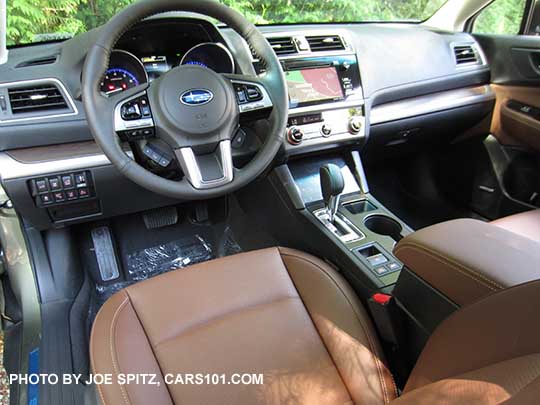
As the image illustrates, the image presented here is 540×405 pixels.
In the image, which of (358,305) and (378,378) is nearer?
(378,378)

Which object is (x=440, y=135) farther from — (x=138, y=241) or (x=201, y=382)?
(x=201, y=382)

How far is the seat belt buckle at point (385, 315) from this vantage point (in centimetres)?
103

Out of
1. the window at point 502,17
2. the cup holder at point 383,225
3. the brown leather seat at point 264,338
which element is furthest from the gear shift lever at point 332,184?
the window at point 502,17

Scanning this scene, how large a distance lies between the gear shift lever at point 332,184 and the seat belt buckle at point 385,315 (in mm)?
346

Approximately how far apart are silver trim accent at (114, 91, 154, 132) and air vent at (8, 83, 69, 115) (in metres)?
0.28

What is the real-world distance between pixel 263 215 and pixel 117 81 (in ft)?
2.50

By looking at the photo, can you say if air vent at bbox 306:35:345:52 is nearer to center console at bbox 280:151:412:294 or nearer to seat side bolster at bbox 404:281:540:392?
center console at bbox 280:151:412:294

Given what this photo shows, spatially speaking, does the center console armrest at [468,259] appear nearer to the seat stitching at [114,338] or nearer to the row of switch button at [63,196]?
the seat stitching at [114,338]

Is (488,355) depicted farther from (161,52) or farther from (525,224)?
(161,52)

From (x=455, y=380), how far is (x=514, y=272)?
0.72 feet

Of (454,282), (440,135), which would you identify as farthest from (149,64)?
(440,135)

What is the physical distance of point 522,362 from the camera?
1.69 ft

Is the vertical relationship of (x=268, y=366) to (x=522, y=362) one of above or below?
below

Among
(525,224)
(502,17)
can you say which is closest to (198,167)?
(525,224)
